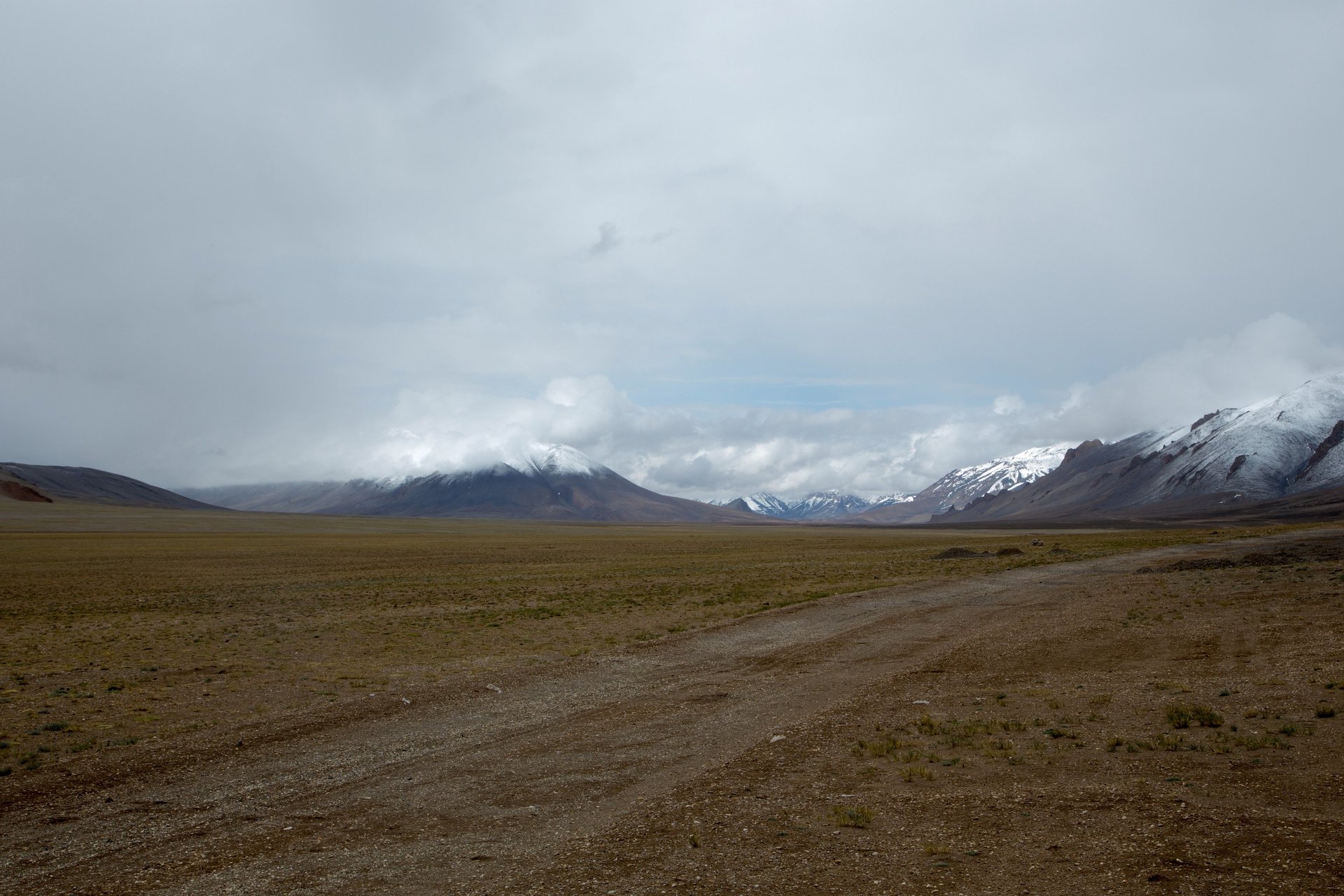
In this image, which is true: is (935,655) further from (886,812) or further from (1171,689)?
(886,812)

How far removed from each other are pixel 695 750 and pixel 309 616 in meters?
22.8

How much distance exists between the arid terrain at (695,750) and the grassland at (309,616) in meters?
0.21

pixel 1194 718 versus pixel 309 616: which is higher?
pixel 1194 718

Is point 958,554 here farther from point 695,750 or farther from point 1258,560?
point 695,750

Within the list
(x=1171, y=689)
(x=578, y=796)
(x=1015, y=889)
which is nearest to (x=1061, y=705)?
(x=1171, y=689)

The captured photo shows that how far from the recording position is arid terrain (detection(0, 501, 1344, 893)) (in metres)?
7.50

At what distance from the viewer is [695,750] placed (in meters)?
11.5

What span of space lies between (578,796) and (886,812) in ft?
12.1

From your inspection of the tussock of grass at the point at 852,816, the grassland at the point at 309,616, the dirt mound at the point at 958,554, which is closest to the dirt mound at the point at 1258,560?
the grassland at the point at 309,616

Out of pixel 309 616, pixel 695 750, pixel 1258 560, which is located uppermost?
pixel 1258 560

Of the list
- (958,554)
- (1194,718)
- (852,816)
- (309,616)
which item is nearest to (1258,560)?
(958,554)

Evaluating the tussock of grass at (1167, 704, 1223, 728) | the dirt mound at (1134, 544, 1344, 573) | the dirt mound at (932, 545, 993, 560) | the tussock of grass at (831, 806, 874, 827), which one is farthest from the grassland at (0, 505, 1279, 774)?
the tussock of grass at (1167, 704, 1223, 728)

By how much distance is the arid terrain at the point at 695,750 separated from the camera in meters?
7.50

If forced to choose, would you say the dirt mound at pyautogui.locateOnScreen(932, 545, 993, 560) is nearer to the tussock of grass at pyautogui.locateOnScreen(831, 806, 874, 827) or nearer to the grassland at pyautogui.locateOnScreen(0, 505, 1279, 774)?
the grassland at pyautogui.locateOnScreen(0, 505, 1279, 774)
